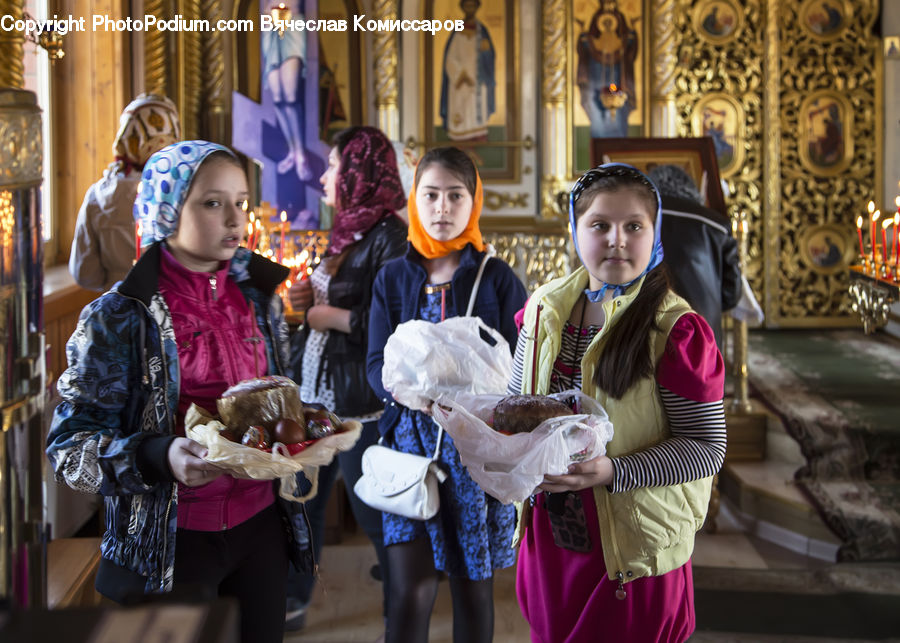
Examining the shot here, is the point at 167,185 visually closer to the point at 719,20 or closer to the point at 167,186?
the point at 167,186

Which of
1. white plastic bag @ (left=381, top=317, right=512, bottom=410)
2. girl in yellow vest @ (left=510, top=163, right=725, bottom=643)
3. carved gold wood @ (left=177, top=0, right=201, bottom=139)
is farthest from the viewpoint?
carved gold wood @ (left=177, top=0, right=201, bottom=139)

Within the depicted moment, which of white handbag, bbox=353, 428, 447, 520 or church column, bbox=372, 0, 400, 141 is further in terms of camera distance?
church column, bbox=372, 0, 400, 141

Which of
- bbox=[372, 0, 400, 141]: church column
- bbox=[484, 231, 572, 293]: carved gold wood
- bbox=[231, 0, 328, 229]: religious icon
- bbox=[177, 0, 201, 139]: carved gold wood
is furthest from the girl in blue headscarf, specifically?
bbox=[372, 0, 400, 141]: church column

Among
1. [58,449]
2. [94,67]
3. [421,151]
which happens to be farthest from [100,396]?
[421,151]

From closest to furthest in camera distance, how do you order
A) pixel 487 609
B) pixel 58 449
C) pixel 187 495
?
1. pixel 58 449
2. pixel 187 495
3. pixel 487 609

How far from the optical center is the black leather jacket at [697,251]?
3.75 metres

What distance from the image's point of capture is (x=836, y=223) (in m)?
8.66

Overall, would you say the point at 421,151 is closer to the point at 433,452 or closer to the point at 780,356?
the point at 780,356

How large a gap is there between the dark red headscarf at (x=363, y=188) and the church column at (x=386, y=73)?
5321 millimetres

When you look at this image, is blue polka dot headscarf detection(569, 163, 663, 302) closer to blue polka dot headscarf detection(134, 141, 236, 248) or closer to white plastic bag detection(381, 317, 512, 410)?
white plastic bag detection(381, 317, 512, 410)

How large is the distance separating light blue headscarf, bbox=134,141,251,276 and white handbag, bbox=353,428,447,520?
908 mm

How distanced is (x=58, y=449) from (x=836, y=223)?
7.99 meters

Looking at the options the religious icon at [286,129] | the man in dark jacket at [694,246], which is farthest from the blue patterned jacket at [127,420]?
the religious icon at [286,129]

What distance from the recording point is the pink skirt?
188 cm
